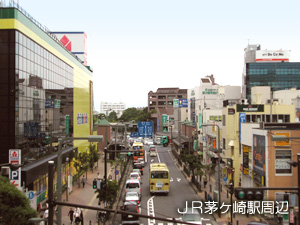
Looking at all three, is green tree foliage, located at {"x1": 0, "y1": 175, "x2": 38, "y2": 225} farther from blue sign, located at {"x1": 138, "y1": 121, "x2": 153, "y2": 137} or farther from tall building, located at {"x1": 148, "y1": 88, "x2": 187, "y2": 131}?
tall building, located at {"x1": 148, "y1": 88, "x2": 187, "y2": 131}

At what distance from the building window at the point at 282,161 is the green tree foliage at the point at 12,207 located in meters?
23.8

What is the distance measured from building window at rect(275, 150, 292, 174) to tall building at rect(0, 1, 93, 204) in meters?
20.9

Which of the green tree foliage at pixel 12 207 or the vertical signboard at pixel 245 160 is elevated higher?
the green tree foliage at pixel 12 207

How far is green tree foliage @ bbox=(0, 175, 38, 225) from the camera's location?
1189 cm

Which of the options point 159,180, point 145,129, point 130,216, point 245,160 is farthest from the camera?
point 145,129

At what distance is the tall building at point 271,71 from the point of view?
107 m

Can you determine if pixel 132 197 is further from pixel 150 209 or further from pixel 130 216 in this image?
pixel 130 216

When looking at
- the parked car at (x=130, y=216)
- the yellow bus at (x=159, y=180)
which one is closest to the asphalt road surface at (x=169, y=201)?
the yellow bus at (x=159, y=180)

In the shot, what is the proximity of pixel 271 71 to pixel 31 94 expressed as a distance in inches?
3516

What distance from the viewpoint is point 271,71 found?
353 feet

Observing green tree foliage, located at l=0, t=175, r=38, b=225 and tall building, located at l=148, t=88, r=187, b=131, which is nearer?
green tree foliage, located at l=0, t=175, r=38, b=225

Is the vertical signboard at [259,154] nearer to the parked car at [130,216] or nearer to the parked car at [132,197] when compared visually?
the parked car at [132,197]

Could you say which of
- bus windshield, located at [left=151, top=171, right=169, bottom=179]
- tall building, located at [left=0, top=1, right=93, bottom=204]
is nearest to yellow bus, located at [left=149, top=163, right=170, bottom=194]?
bus windshield, located at [left=151, top=171, right=169, bottom=179]

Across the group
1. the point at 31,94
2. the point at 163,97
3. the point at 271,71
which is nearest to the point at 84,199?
the point at 31,94
